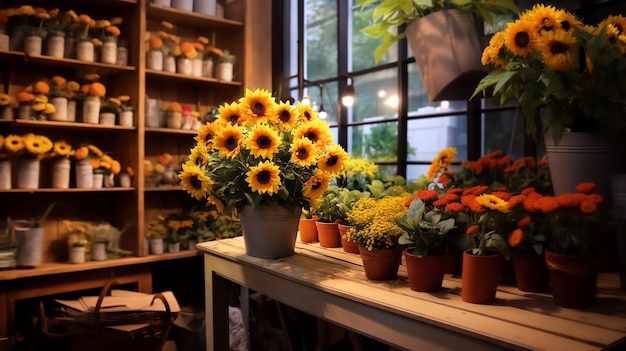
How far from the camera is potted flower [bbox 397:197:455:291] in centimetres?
104

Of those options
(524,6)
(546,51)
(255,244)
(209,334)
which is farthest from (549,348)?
(524,6)

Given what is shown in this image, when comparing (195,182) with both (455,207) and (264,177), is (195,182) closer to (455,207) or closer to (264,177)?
(264,177)

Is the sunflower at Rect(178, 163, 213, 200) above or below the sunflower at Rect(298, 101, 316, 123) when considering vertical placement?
below

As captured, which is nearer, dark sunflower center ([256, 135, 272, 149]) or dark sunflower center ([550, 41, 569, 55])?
dark sunflower center ([550, 41, 569, 55])

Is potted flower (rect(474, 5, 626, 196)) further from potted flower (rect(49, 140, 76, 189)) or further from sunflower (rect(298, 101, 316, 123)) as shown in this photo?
potted flower (rect(49, 140, 76, 189))

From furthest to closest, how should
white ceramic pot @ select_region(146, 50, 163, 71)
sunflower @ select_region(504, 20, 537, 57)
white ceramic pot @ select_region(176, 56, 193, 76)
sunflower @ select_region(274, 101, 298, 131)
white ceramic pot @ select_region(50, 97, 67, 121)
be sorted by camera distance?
white ceramic pot @ select_region(176, 56, 193, 76) < white ceramic pot @ select_region(146, 50, 163, 71) < white ceramic pot @ select_region(50, 97, 67, 121) < sunflower @ select_region(274, 101, 298, 131) < sunflower @ select_region(504, 20, 537, 57)

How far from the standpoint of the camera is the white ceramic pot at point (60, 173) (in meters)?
2.43

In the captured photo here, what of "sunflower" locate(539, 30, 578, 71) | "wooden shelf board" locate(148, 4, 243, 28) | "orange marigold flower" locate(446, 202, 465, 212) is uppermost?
"wooden shelf board" locate(148, 4, 243, 28)

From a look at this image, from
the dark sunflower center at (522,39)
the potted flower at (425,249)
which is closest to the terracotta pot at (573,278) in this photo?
the potted flower at (425,249)

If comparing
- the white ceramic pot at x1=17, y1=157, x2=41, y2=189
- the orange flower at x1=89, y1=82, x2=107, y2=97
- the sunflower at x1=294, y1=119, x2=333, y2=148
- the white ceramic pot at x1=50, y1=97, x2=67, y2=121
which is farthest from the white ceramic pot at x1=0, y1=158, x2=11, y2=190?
the sunflower at x1=294, y1=119, x2=333, y2=148

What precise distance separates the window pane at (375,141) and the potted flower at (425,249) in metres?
1.48

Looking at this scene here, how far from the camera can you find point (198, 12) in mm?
2906

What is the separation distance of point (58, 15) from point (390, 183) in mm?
2027

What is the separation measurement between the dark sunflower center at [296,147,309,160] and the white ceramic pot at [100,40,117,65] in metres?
1.75
